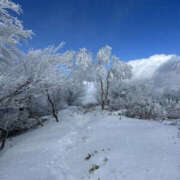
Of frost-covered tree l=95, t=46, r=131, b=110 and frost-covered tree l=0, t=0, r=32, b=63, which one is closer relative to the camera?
frost-covered tree l=0, t=0, r=32, b=63

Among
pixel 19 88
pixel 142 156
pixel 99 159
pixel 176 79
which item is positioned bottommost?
pixel 99 159

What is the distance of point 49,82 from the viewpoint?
4.95 m

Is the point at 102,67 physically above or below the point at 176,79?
above

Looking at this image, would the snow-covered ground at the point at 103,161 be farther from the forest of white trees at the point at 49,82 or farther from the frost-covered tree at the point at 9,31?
the frost-covered tree at the point at 9,31

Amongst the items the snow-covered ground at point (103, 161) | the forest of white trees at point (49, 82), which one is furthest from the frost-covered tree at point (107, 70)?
the snow-covered ground at point (103, 161)

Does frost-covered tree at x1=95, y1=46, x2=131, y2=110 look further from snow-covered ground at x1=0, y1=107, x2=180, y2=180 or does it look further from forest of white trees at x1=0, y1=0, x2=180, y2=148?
snow-covered ground at x1=0, y1=107, x2=180, y2=180

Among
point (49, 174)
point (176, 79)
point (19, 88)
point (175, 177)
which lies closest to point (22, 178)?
point (49, 174)

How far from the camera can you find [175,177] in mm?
2396

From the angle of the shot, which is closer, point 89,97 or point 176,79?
point 176,79

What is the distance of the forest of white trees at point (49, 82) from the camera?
436cm

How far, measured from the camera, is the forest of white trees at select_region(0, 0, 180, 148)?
172 inches

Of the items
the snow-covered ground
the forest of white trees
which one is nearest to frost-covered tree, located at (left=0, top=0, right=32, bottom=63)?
the forest of white trees

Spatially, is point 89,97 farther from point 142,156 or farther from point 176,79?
point 142,156

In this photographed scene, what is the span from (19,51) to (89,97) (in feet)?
57.8
